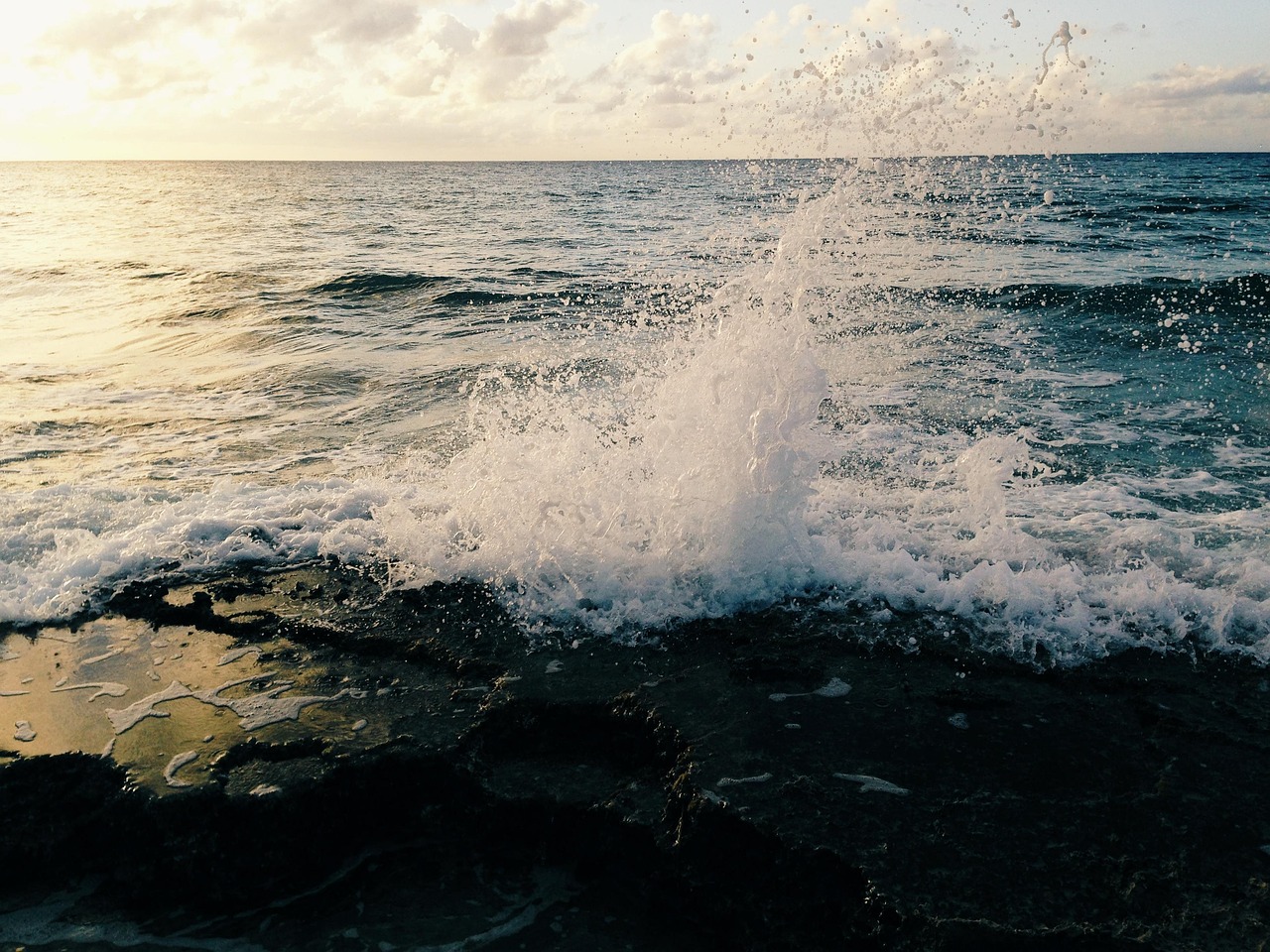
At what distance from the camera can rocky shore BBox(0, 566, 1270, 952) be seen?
2398mm

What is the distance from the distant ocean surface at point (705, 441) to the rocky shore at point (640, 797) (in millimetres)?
386

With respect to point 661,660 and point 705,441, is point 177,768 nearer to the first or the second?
point 661,660

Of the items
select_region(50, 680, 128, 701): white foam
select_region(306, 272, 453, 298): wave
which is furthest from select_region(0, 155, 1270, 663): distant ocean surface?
select_region(50, 680, 128, 701): white foam

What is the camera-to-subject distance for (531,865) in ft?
8.89

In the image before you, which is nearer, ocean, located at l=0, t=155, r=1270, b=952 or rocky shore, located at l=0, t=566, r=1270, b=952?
rocky shore, located at l=0, t=566, r=1270, b=952

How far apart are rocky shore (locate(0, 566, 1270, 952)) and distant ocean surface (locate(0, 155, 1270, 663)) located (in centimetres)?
39

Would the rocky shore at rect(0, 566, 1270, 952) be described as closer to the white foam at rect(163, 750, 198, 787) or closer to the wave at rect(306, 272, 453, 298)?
the white foam at rect(163, 750, 198, 787)

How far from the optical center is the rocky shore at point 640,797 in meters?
2.40

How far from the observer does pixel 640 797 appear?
277 cm

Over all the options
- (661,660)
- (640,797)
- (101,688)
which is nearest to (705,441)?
(661,660)

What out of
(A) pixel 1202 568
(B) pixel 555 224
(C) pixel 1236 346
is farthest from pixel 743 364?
(B) pixel 555 224

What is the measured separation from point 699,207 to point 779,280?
24682 mm

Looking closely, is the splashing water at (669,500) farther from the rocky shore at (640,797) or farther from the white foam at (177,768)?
the white foam at (177,768)

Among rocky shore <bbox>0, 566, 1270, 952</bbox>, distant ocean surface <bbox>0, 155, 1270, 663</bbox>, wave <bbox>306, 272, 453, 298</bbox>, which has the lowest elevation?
rocky shore <bbox>0, 566, 1270, 952</bbox>
